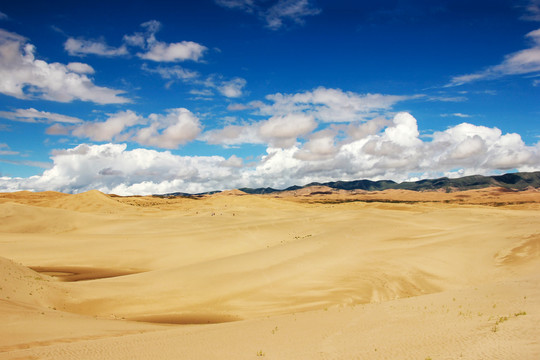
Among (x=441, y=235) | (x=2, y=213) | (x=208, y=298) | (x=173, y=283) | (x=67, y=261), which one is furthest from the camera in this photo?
(x=2, y=213)

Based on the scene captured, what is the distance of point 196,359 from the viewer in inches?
411

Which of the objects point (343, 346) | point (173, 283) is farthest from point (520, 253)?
point (173, 283)

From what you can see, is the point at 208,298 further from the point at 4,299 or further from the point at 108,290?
the point at 4,299

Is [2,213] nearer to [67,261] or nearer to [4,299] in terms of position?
[67,261]

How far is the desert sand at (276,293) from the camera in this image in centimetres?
1092

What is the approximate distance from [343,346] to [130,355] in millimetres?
6639

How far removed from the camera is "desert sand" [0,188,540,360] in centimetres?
1092

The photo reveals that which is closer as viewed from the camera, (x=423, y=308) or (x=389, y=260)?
(x=423, y=308)

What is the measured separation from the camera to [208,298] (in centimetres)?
2248

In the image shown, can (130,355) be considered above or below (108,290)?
above

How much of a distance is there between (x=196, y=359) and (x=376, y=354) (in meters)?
5.32

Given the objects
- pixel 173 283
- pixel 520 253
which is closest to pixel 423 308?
pixel 173 283

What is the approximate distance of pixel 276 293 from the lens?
22484mm

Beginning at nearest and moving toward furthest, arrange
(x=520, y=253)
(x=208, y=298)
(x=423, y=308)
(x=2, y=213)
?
(x=423, y=308) → (x=208, y=298) → (x=520, y=253) → (x=2, y=213)
